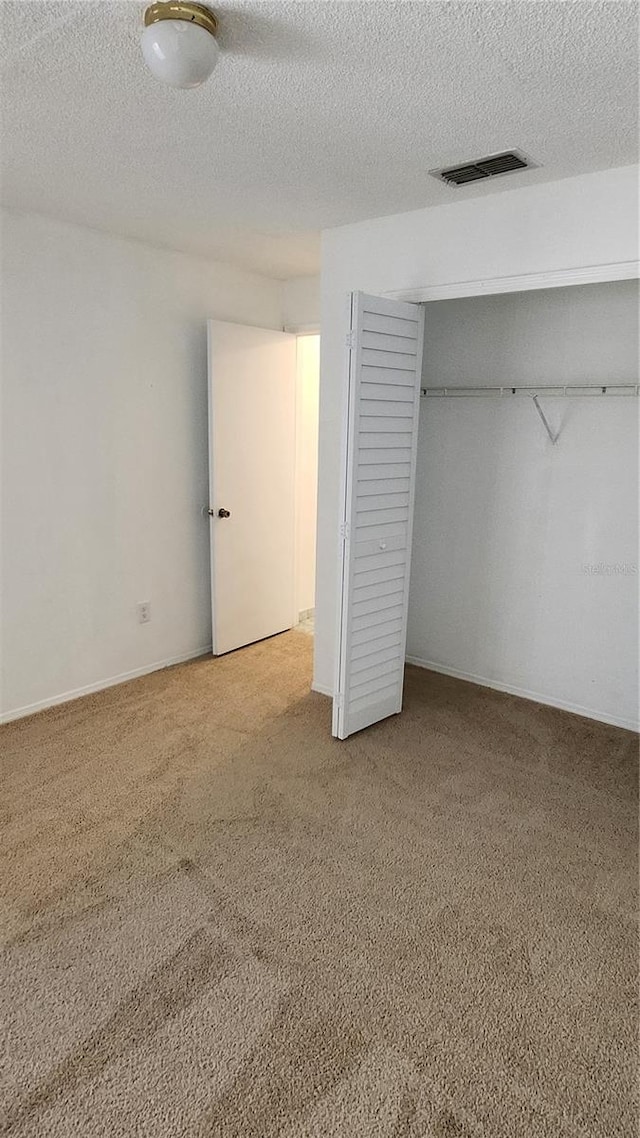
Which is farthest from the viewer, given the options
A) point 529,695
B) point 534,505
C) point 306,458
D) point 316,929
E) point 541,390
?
point 306,458

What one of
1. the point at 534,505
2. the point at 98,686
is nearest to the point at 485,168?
the point at 534,505

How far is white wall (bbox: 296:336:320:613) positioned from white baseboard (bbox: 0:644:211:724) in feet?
3.24

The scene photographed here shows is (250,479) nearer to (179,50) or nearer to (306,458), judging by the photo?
(306,458)

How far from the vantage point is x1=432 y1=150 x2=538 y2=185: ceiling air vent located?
2244 mm

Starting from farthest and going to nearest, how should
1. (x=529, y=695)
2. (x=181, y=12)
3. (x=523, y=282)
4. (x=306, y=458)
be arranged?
1. (x=306, y=458)
2. (x=529, y=695)
3. (x=523, y=282)
4. (x=181, y=12)

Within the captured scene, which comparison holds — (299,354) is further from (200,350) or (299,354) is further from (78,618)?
A: (78,618)

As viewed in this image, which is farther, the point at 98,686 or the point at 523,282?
the point at 98,686

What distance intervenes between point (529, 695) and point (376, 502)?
152cm

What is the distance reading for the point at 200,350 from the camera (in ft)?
12.7

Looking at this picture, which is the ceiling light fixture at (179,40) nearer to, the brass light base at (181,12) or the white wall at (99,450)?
the brass light base at (181,12)

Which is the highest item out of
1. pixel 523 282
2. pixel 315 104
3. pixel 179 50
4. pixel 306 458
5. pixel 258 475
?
pixel 315 104

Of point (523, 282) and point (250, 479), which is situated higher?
point (523, 282)

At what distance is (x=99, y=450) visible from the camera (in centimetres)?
343

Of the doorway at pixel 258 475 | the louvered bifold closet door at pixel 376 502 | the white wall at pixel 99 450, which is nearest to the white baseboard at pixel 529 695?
the louvered bifold closet door at pixel 376 502
